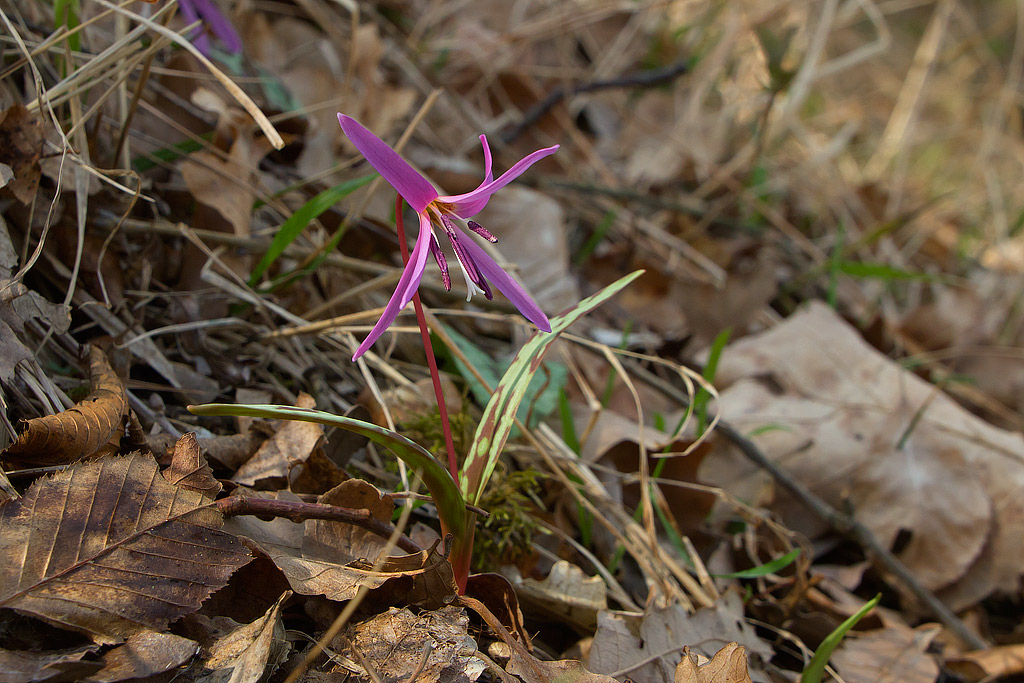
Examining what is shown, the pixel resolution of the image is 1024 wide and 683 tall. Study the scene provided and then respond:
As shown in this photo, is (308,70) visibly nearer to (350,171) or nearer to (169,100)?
(350,171)

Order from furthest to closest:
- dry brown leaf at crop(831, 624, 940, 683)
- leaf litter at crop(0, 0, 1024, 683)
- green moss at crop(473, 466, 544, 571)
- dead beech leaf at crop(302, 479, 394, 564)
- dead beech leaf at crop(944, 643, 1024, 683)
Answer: dead beech leaf at crop(944, 643, 1024, 683), dry brown leaf at crop(831, 624, 940, 683), green moss at crop(473, 466, 544, 571), dead beech leaf at crop(302, 479, 394, 564), leaf litter at crop(0, 0, 1024, 683)

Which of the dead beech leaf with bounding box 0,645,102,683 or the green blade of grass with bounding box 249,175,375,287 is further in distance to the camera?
the green blade of grass with bounding box 249,175,375,287

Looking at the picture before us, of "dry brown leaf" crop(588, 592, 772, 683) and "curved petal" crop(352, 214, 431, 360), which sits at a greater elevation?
"curved petal" crop(352, 214, 431, 360)

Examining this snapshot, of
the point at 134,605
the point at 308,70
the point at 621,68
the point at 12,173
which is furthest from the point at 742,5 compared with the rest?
the point at 134,605

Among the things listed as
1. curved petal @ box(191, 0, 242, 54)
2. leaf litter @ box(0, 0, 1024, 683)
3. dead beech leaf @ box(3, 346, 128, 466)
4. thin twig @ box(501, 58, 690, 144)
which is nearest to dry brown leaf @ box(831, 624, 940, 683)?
leaf litter @ box(0, 0, 1024, 683)

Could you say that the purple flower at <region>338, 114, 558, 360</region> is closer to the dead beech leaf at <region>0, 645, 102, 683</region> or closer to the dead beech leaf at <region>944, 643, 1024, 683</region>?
the dead beech leaf at <region>0, 645, 102, 683</region>

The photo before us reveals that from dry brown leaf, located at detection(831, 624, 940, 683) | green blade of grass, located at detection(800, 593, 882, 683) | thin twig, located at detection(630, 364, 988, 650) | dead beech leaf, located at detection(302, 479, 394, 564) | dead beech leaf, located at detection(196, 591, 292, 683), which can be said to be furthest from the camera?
thin twig, located at detection(630, 364, 988, 650)
